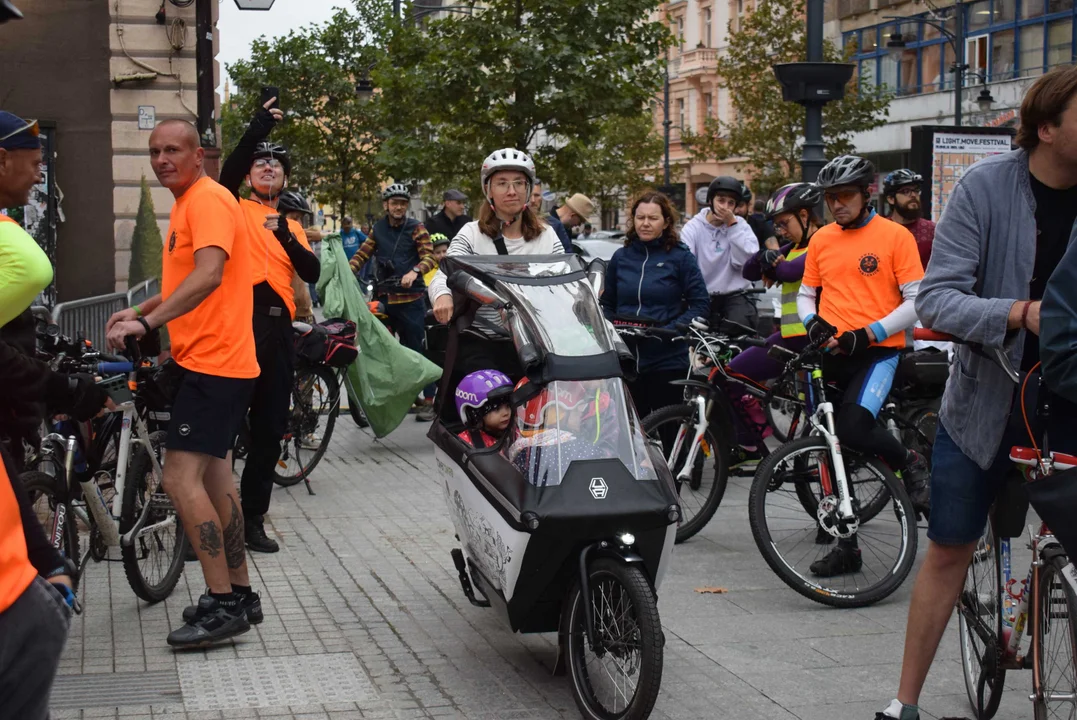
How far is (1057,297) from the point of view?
349 cm

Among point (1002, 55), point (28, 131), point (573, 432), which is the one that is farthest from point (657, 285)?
point (1002, 55)

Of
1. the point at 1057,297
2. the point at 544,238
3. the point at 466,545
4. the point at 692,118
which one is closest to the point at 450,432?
the point at 466,545

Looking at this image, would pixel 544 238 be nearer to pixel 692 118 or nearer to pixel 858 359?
pixel 858 359

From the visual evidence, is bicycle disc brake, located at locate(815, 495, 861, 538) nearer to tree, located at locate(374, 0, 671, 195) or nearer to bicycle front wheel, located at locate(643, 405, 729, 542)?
bicycle front wheel, located at locate(643, 405, 729, 542)

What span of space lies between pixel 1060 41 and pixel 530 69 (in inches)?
1173

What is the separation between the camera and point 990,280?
4102 millimetres

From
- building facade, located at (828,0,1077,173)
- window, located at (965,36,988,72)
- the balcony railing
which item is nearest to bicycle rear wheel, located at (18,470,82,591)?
building facade, located at (828,0,1077,173)

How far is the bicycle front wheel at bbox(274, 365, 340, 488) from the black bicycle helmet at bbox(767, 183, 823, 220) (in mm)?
3290

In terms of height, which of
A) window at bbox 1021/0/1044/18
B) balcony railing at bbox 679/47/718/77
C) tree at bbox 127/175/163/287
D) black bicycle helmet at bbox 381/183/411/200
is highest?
balcony railing at bbox 679/47/718/77

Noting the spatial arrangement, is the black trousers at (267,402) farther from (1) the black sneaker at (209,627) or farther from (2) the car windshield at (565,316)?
(2) the car windshield at (565,316)

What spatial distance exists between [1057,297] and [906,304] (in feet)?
11.1

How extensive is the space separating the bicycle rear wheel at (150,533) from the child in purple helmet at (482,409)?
1.55 m

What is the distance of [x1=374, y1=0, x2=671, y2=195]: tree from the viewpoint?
59.1ft

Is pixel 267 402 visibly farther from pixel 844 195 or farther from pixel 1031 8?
pixel 1031 8
